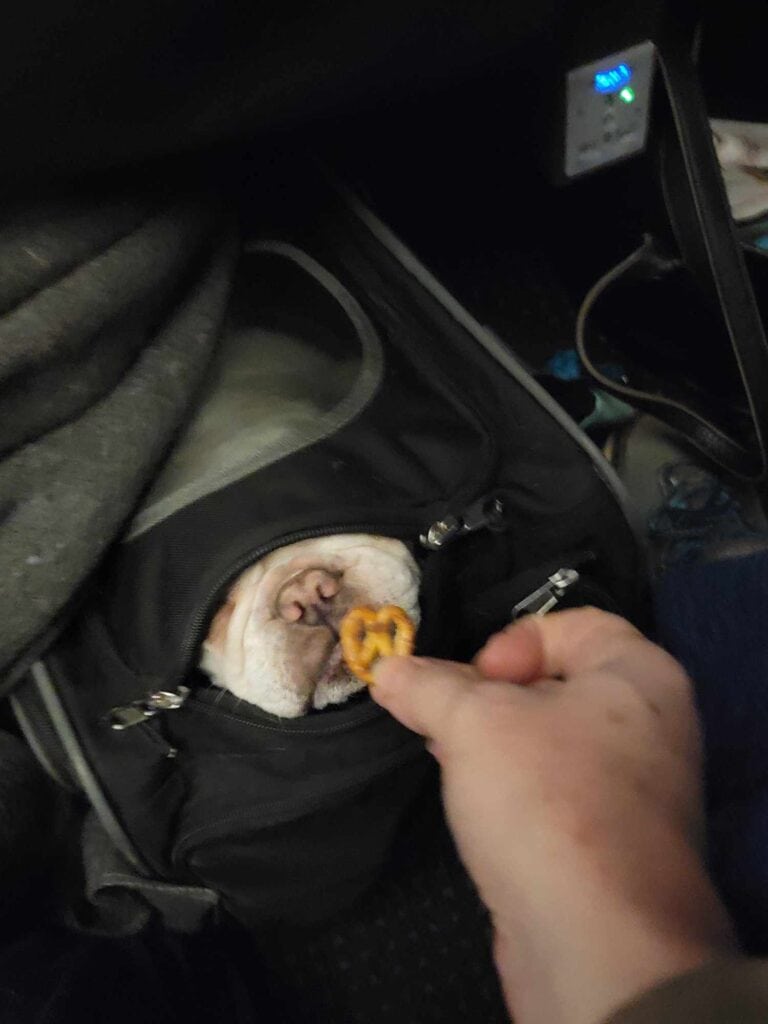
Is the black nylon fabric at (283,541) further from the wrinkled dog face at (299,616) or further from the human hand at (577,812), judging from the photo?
the human hand at (577,812)

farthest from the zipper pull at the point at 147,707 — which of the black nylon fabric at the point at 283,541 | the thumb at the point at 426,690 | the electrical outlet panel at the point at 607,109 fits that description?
the electrical outlet panel at the point at 607,109

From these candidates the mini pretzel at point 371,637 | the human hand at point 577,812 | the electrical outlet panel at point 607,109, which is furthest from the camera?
the electrical outlet panel at point 607,109

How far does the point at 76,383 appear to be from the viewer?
602 millimetres

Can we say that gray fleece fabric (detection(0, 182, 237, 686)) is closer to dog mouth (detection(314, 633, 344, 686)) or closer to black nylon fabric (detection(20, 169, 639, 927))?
black nylon fabric (detection(20, 169, 639, 927))

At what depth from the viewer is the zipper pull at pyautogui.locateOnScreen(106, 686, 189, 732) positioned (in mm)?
583

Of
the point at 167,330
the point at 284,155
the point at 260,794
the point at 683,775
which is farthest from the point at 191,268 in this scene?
the point at 683,775

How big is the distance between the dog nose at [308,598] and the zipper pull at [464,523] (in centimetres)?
7

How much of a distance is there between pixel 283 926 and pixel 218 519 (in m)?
0.32

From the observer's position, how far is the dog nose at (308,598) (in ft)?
1.84

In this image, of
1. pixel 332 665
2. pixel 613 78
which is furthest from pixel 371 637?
pixel 613 78

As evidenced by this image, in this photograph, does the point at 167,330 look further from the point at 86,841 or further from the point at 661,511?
the point at 661,511

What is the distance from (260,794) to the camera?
60 centimetres

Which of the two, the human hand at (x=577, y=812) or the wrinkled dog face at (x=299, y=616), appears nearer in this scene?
the human hand at (x=577, y=812)

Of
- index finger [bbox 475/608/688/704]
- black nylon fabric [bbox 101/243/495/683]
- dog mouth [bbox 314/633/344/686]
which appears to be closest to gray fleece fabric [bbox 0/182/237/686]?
black nylon fabric [bbox 101/243/495/683]
